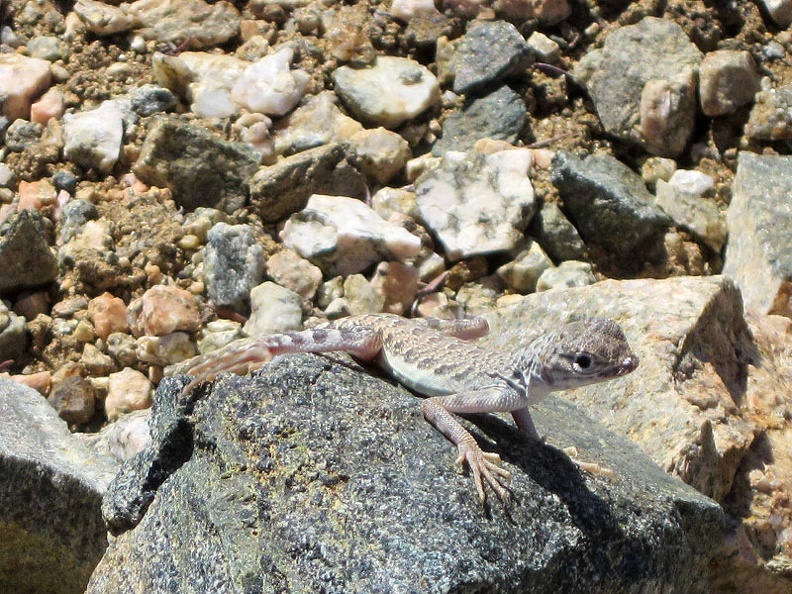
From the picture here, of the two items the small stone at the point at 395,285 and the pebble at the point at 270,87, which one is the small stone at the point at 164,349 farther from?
the pebble at the point at 270,87

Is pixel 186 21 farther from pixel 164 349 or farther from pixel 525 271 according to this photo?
pixel 525 271

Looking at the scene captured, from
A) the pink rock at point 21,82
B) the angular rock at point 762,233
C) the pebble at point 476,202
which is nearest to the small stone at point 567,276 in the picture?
the pebble at point 476,202

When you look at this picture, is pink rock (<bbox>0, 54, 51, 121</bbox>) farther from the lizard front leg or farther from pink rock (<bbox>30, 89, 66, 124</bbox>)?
the lizard front leg

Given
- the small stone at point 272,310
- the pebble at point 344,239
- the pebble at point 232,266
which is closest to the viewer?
the small stone at point 272,310

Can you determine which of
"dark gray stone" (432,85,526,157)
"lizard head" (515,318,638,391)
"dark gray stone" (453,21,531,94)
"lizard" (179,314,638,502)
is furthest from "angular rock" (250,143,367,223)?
"lizard head" (515,318,638,391)

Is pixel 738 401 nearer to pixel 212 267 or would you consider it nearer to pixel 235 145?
pixel 212 267

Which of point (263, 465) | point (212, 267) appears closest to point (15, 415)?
point (212, 267)
